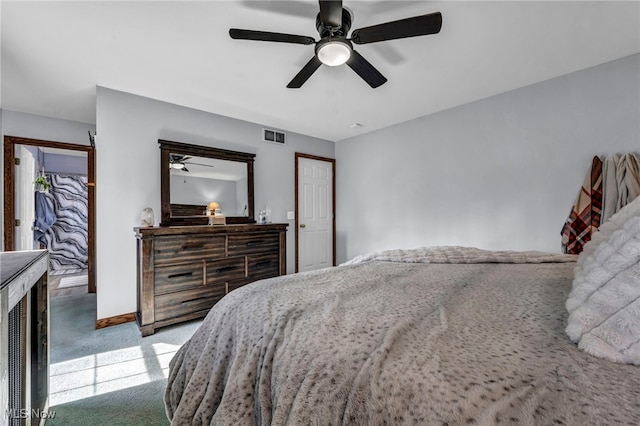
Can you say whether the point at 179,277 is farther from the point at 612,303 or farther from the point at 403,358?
the point at 612,303

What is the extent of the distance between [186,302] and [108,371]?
2.86ft

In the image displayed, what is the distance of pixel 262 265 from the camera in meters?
3.36

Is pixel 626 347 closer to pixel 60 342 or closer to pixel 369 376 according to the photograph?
pixel 369 376

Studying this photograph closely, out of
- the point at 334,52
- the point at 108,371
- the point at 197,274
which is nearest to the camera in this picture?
the point at 334,52

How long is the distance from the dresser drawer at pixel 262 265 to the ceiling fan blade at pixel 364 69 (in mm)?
2253

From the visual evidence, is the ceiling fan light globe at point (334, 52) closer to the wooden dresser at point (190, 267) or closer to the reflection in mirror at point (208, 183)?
the wooden dresser at point (190, 267)

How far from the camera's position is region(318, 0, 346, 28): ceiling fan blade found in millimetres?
1476

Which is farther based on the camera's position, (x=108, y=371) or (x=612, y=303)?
(x=108, y=371)

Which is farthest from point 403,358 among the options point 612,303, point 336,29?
point 336,29

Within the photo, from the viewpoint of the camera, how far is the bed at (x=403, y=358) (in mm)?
467

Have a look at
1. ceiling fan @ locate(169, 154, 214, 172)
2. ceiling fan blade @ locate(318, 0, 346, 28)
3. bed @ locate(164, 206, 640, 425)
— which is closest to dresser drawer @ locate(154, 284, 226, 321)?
ceiling fan @ locate(169, 154, 214, 172)

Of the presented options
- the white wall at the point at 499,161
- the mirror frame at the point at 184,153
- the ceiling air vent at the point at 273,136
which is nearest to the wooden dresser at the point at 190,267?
the mirror frame at the point at 184,153

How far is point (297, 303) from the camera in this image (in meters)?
0.94

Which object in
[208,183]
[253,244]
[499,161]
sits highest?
[499,161]
